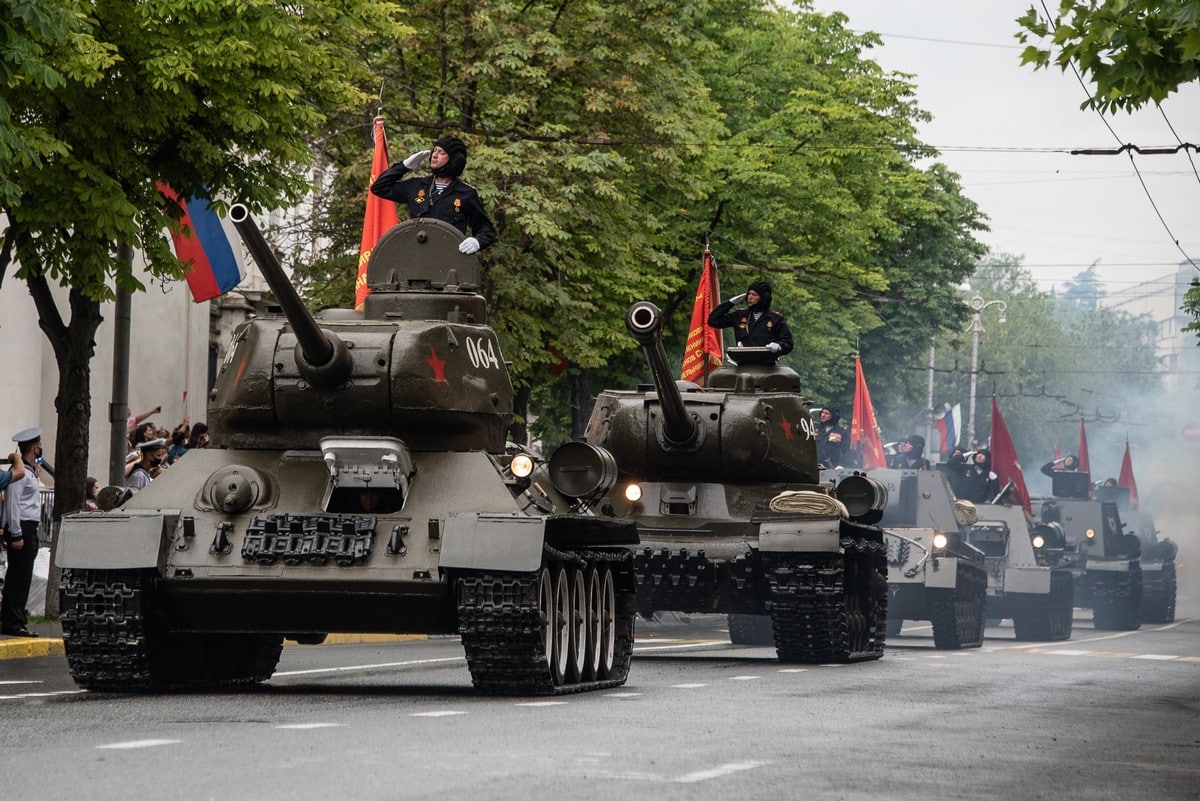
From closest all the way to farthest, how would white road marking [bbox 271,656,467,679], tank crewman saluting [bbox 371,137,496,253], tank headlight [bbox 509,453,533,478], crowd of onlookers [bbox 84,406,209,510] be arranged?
1. tank headlight [bbox 509,453,533,478]
2. tank crewman saluting [bbox 371,137,496,253]
3. white road marking [bbox 271,656,467,679]
4. crowd of onlookers [bbox 84,406,209,510]

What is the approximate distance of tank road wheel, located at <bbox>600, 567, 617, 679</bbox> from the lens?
1523cm

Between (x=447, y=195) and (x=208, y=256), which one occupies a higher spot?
(x=208, y=256)

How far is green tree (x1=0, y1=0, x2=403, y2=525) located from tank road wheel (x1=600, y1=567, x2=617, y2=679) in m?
Result: 5.34

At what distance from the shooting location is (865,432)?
37.3 meters

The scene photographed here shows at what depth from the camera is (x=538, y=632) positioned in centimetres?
1303

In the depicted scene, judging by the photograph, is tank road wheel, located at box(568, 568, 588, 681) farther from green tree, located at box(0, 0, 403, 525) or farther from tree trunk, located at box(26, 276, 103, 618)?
tree trunk, located at box(26, 276, 103, 618)

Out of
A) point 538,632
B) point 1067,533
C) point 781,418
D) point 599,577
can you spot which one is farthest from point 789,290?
point 538,632

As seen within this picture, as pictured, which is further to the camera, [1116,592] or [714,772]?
[1116,592]

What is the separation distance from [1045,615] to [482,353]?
614 inches

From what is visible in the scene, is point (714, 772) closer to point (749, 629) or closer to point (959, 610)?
point (749, 629)

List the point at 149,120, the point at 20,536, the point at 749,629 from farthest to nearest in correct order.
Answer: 1. the point at 749,629
2. the point at 20,536
3. the point at 149,120

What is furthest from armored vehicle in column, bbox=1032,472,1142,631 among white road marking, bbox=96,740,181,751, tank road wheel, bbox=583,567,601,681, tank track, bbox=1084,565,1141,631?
white road marking, bbox=96,740,181,751

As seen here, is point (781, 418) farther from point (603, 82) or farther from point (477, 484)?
point (603, 82)

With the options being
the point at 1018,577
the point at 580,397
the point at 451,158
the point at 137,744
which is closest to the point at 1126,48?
the point at 451,158
